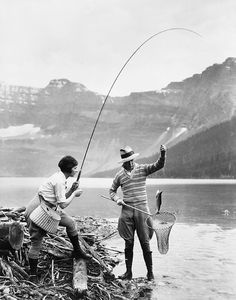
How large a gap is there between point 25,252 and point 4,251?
47 cm

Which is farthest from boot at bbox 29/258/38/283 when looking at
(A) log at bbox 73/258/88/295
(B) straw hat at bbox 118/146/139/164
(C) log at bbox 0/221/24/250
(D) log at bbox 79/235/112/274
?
(B) straw hat at bbox 118/146/139/164

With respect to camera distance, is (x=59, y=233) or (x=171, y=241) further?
(x=171, y=241)

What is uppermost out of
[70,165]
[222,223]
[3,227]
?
[70,165]

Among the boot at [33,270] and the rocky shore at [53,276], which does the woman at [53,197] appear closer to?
the boot at [33,270]

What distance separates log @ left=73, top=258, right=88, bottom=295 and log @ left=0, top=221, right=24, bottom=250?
3.13 ft

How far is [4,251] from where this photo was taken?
22.8ft

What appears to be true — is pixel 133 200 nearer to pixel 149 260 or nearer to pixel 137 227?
pixel 137 227

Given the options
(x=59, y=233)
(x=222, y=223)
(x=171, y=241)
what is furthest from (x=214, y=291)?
(x=222, y=223)

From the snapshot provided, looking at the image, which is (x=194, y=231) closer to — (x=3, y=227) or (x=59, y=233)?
(x=59, y=233)

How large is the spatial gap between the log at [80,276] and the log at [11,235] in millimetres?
954

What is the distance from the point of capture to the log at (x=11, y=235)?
673 cm

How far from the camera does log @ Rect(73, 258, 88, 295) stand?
6405 millimetres

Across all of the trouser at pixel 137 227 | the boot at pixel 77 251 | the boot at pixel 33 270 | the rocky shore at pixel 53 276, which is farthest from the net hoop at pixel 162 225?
the boot at pixel 33 270

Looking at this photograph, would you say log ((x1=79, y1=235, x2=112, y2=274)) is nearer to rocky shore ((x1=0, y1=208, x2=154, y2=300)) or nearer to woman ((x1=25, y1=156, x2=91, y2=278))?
rocky shore ((x1=0, y1=208, x2=154, y2=300))
